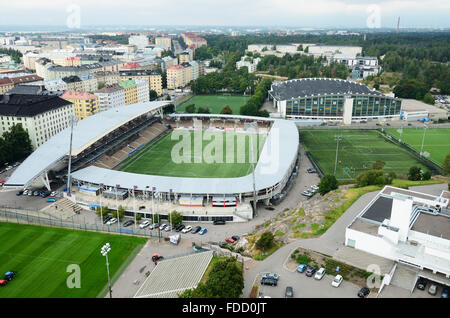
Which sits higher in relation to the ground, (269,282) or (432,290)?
(432,290)

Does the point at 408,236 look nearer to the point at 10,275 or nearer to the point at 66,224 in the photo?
the point at 10,275

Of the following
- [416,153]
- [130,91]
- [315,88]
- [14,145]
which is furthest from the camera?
[130,91]

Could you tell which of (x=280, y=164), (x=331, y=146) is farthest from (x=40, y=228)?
(x=331, y=146)

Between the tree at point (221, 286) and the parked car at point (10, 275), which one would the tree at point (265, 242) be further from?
the parked car at point (10, 275)

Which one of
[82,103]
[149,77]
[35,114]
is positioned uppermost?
[149,77]

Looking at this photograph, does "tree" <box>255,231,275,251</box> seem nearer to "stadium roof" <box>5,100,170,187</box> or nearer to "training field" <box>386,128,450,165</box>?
"stadium roof" <box>5,100,170,187</box>

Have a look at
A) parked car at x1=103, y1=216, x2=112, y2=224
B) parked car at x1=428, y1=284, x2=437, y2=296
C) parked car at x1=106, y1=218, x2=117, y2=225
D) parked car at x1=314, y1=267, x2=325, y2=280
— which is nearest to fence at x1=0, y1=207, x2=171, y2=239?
parked car at x1=106, y1=218, x2=117, y2=225

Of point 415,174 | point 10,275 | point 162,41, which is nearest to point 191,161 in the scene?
point 415,174
